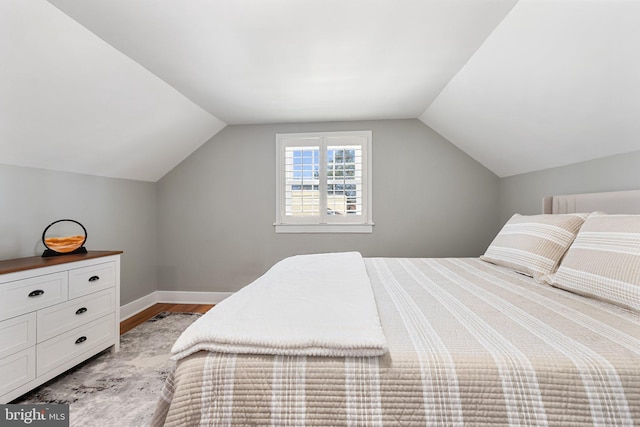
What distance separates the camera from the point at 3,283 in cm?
156

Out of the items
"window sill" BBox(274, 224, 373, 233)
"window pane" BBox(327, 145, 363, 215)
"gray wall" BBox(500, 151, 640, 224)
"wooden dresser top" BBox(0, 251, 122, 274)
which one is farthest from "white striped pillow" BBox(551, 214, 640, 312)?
"wooden dresser top" BBox(0, 251, 122, 274)

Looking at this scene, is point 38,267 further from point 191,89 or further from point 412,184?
point 412,184

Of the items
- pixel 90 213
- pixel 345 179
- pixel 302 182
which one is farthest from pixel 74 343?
pixel 345 179

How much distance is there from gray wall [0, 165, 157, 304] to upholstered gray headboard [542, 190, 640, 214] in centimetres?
408

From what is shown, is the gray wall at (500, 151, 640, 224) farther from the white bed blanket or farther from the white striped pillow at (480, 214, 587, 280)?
the white bed blanket

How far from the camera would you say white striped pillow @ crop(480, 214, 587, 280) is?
5.41 feet

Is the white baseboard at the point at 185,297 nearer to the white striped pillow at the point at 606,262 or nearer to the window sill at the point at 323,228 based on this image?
the window sill at the point at 323,228

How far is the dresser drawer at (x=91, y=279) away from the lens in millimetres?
1964

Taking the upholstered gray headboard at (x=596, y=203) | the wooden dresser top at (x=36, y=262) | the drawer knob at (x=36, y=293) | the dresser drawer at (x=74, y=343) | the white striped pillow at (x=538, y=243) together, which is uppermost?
the upholstered gray headboard at (x=596, y=203)

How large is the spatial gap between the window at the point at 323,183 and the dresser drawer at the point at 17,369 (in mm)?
2267

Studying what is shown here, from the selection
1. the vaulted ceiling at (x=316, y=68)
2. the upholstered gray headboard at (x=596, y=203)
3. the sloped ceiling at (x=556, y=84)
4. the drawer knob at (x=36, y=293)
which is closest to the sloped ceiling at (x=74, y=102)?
the vaulted ceiling at (x=316, y=68)

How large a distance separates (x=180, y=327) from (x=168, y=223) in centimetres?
138

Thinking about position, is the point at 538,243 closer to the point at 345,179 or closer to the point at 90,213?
the point at 345,179

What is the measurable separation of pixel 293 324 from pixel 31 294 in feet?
6.01
